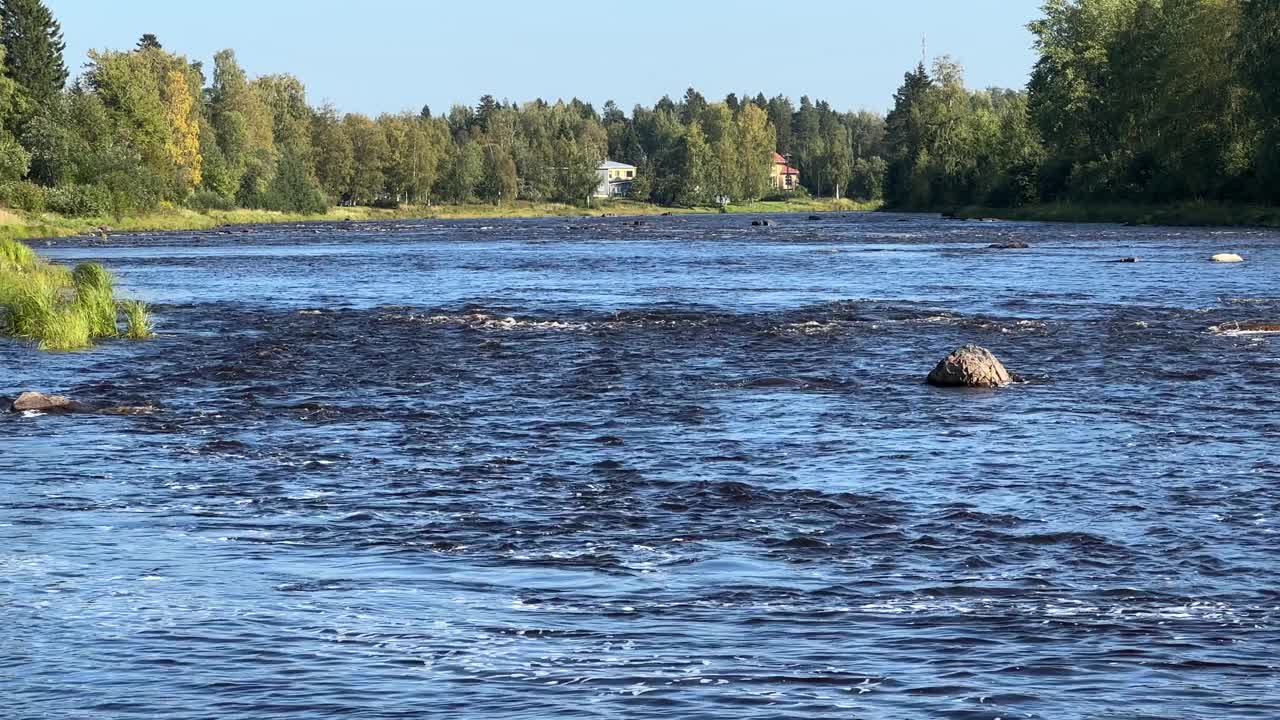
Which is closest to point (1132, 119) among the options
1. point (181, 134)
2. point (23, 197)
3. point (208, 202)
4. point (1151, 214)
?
point (1151, 214)

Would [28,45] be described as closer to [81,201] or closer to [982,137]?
[81,201]

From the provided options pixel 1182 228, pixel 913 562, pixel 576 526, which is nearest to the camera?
pixel 913 562

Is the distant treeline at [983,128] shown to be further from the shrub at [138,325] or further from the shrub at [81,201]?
the shrub at [138,325]

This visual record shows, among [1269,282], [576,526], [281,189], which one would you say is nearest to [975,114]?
[281,189]

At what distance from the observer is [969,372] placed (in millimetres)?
26094

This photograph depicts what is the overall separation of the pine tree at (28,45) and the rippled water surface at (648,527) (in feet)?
368

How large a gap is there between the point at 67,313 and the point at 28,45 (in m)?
113

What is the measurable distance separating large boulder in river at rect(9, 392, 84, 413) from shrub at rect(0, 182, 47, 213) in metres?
95.3

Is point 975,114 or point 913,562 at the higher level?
point 975,114

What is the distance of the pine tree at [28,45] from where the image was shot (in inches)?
5404

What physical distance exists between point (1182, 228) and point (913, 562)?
89.3 m

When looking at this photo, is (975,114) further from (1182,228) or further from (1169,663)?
(1169,663)

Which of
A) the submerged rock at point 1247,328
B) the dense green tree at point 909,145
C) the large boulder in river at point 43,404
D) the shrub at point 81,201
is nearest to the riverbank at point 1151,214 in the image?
the dense green tree at point 909,145

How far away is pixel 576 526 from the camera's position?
1569cm
